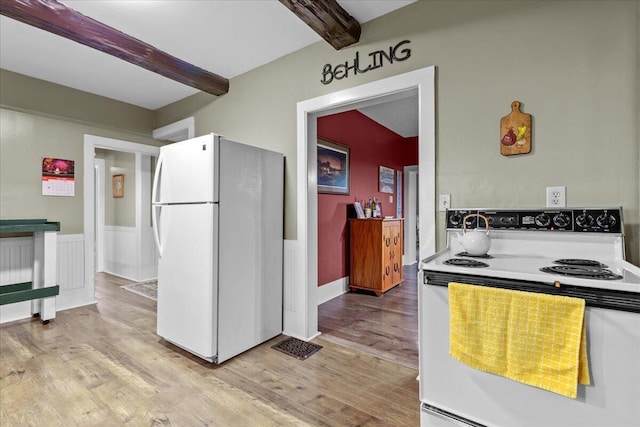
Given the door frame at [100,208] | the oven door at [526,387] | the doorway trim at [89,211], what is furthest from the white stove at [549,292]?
the door frame at [100,208]

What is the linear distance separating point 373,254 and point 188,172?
2534 mm

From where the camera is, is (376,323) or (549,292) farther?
(376,323)

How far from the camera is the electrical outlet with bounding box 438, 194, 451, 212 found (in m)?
2.01

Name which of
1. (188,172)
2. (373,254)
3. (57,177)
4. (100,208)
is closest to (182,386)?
(188,172)

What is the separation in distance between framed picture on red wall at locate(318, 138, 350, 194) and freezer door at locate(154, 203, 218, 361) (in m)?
1.78

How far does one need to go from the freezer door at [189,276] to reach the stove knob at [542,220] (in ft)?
6.43

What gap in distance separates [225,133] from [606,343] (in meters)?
3.31

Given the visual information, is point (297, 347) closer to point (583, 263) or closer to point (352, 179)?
point (583, 263)

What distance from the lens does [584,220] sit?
1559 mm

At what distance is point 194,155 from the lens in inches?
90.0

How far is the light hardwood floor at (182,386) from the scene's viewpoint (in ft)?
5.52

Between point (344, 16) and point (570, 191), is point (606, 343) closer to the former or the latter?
point (570, 191)

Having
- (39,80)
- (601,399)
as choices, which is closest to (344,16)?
(601,399)

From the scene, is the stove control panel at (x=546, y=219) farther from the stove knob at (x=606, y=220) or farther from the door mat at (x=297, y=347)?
the door mat at (x=297, y=347)
